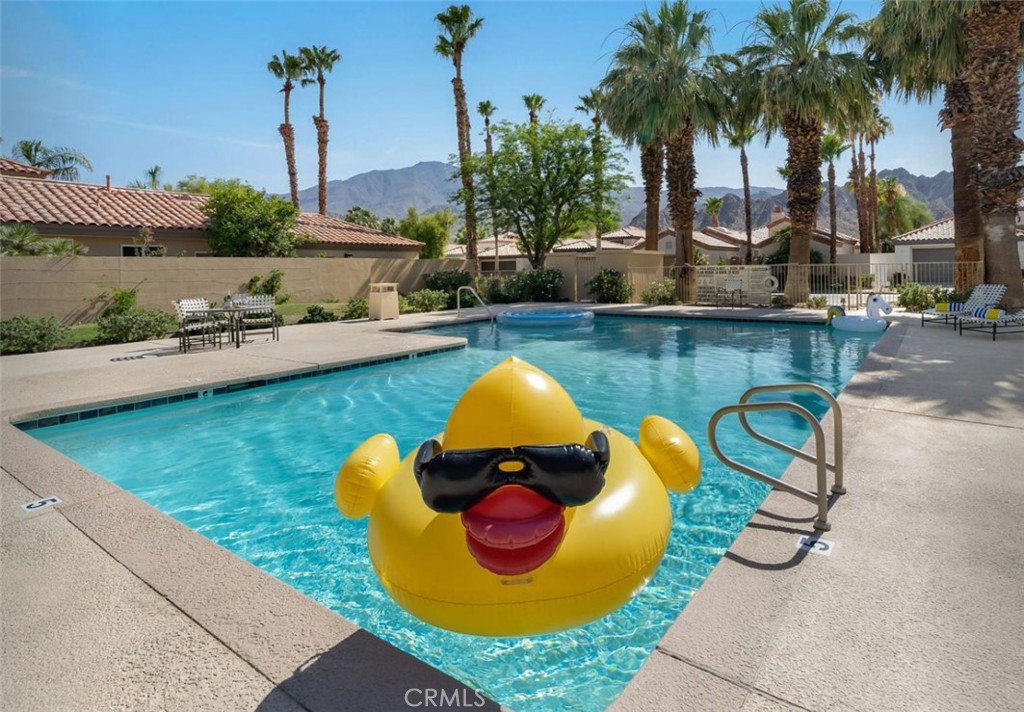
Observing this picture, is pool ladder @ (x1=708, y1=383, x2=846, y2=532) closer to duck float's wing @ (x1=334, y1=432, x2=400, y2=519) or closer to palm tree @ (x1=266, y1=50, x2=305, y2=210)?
duck float's wing @ (x1=334, y1=432, x2=400, y2=519)

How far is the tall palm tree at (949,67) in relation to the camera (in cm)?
1670

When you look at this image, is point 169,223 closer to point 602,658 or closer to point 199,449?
point 199,449

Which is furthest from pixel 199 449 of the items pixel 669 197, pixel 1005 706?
pixel 669 197

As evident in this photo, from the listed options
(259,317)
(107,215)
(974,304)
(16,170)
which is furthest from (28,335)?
(974,304)

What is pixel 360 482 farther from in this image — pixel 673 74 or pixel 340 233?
pixel 340 233

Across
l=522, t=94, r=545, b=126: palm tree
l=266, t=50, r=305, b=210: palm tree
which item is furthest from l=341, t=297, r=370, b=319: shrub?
l=522, t=94, r=545, b=126: palm tree

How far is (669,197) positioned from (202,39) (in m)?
16.9

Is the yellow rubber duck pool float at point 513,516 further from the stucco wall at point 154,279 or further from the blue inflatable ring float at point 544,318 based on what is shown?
the stucco wall at point 154,279

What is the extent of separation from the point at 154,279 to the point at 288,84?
28.5 m

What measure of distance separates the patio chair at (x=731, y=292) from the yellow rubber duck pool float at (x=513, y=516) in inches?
790

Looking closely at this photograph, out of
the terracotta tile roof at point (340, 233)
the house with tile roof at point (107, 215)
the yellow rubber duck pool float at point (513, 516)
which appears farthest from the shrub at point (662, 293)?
the yellow rubber duck pool float at point (513, 516)

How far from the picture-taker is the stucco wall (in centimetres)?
1522

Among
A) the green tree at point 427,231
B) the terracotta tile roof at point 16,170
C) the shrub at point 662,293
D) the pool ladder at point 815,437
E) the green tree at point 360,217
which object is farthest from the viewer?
the green tree at point 360,217

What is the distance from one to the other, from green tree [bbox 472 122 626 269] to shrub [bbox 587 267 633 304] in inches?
150
